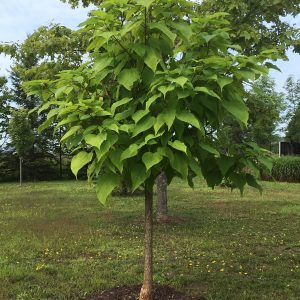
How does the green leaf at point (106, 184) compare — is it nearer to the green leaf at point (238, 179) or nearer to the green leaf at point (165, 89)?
the green leaf at point (165, 89)

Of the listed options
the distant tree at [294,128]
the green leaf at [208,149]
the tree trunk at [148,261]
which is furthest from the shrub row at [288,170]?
→ the green leaf at [208,149]

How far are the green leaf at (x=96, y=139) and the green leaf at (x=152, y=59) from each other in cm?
57

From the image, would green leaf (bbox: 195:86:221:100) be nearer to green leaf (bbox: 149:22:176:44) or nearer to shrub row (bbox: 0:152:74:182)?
green leaf (bbox: 149:22:176:44)

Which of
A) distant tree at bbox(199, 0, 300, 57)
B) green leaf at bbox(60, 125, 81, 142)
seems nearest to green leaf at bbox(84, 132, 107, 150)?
green leaf at bbox(60, 125, 81, 142)

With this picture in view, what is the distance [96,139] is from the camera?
2.92m

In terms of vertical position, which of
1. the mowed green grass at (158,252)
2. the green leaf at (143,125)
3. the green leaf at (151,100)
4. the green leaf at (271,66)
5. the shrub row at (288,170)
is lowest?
the mowed green grass at (158,252)

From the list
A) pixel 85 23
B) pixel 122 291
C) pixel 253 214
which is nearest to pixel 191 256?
pixel 122 291

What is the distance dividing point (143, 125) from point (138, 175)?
33 centimetres

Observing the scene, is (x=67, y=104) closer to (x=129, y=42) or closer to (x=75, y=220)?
(x=129, y=42)

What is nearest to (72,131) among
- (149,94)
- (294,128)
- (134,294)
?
(149,94)

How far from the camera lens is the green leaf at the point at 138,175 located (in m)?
3.02

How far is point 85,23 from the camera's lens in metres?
3.18

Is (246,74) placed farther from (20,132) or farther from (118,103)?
(20,132)

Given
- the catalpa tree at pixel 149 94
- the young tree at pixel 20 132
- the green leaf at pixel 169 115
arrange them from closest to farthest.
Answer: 1. the green leaf at pixel 169 115
2. the catalpa tree at pixel 149 94
3. the young tree at pixel 20 132
